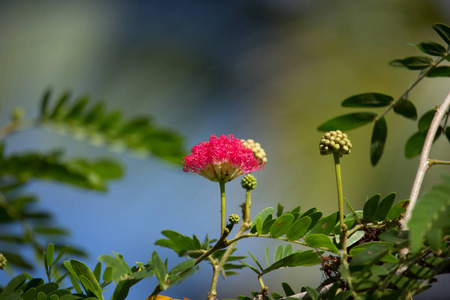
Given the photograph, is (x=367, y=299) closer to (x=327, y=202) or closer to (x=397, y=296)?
(x=397, y=296)

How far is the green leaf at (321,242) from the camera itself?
1.90ft

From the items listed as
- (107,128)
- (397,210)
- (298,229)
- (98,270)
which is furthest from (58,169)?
(397,210)

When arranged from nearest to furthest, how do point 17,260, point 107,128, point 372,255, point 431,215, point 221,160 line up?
point 431,215, point 372,255, point 221,160, point 17,260, point 107,128

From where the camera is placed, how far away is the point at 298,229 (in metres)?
0.64

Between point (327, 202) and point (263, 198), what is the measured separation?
3.19 ft

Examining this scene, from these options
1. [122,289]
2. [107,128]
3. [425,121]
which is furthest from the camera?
[107,128]

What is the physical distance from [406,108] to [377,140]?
0.08m

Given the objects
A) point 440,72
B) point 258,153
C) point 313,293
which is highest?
point 440,72

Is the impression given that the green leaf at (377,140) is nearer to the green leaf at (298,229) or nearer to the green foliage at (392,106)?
the green foliage at (392,106)

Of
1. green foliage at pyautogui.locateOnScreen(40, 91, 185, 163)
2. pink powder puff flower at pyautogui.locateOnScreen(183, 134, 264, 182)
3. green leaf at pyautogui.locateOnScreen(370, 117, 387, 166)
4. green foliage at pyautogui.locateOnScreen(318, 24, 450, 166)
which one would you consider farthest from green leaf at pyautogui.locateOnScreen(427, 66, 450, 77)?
green foliage at pyautogui.locateOnScreen(40, 91, 185, 163)

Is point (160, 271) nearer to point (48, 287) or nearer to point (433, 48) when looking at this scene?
point (48, 287)

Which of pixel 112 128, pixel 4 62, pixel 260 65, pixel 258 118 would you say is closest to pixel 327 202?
pixel 258 118

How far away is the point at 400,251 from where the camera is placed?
53cm

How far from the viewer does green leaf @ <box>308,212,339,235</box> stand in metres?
0.63
